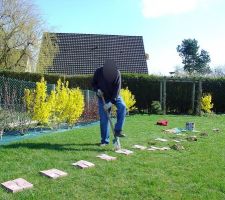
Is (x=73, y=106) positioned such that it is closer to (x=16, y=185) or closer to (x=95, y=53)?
(x=16, y=185)

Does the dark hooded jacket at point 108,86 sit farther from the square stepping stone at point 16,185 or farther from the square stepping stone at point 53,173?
the square stepping stone at point 16,185

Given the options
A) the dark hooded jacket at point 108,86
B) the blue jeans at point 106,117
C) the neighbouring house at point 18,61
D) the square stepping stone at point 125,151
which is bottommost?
the square stepping stone at point 125,151

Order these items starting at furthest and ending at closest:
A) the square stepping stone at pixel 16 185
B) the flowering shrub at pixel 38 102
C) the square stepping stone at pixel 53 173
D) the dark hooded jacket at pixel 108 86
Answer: the flowering shrub at pixel 38 102 < the dark hooded jacket at pixel 108 86 < the square stepping stone at pixel 53 173 < the square stepping stone at pixel 16 185

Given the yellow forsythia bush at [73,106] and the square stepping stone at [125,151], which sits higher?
the yellow forsythia bush at [73,106]

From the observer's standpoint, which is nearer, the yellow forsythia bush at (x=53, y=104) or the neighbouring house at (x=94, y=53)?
the yellow forsythia bush at (x=53, y=104)

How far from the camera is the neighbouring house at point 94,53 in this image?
1181 inches

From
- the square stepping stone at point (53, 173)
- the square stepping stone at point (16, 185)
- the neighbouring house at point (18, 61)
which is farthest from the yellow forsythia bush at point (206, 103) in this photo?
the square stepping stone at point (16, 185)

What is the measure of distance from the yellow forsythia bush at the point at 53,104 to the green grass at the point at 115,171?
1.88 m

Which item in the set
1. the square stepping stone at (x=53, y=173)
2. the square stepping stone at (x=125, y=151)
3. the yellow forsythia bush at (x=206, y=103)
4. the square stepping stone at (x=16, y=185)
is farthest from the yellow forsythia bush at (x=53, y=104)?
the yellow forsythia bush at (x=206, y=103)

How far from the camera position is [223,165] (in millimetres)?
6215

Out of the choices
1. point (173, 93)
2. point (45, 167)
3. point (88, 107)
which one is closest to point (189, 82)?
point (173, 93)

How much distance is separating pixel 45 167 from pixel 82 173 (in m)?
0.60

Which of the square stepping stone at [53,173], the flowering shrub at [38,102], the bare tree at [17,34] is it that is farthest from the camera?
the bare tree at [17,34]

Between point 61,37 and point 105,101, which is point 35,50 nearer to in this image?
point 61,37
